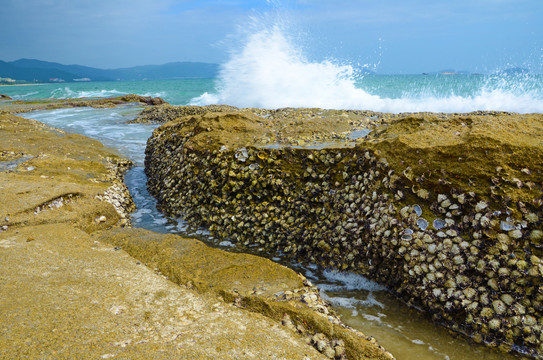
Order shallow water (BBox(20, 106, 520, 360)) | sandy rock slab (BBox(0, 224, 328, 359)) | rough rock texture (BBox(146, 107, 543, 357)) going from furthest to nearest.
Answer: rough rock texture (BBox(146, 107, 543, 357)), shallow water (BBox(20, 106, 520, 360)), sandy rock slab (BBox(0, 224, 328, 359))

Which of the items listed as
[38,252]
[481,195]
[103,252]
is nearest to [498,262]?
[481,195]

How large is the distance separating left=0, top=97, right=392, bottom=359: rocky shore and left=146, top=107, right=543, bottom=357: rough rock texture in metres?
1.00

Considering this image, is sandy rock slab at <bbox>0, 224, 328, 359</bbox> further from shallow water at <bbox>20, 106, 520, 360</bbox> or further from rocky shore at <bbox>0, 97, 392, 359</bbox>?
shallow water at <bbox>20, 106, 520, 360</bbox>

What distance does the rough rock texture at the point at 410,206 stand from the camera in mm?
3227

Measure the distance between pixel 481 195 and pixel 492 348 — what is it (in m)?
1.54

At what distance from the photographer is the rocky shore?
8.50ft

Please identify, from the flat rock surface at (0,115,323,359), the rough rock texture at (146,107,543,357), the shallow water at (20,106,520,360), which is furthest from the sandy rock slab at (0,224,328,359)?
the rough rock texture at (146,107,543,357)

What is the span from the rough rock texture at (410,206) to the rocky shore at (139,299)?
998 mm

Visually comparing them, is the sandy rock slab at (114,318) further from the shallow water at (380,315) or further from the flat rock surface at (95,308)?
the shallow water at (380,315)

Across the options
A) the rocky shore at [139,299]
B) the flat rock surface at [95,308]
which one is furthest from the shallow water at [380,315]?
the flat rock surface at [95,308]

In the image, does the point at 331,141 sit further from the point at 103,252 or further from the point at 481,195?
the point at 103,252

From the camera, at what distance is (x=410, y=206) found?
398cm

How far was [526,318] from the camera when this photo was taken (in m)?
3.02

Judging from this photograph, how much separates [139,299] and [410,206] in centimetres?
321
